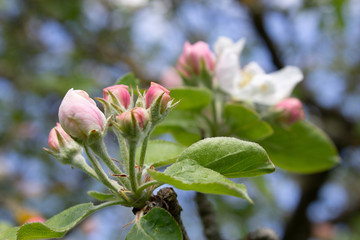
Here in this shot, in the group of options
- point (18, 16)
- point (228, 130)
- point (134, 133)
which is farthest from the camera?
point (18, 16)

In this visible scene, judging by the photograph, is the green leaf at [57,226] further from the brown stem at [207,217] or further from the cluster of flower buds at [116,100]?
the brown stem at [207,217]

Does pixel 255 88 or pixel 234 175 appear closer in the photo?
pixel 234 175

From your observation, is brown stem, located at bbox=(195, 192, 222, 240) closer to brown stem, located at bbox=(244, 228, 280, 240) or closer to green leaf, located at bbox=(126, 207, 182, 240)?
brown stem, located at bbox=(244, 228, 280, 240)

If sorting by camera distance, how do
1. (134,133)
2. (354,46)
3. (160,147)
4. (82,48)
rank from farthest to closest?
1. (354,46)
2. (82,48)
3. (160,147)
4. (134,133)

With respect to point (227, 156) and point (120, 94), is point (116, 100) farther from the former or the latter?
point (227, 156)

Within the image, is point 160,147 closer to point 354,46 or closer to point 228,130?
point 228,130

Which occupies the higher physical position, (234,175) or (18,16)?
(234,175)

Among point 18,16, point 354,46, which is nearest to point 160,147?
point 18,16

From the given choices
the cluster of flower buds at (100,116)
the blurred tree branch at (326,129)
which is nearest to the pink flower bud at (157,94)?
the cluster of flower buds at (100,116)
